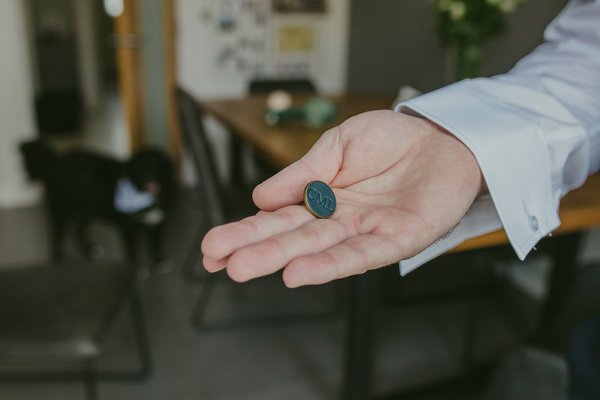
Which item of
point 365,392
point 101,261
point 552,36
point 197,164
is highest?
point 552,36

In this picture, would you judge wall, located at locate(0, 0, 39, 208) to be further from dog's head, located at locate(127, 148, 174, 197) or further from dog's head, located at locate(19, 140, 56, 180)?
dog's head, located at locate(127, 148, 174, 197)

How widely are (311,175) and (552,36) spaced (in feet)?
1.52

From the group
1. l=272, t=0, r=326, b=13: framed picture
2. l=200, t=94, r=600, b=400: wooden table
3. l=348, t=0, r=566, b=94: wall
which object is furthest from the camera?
l=272, t=0, r=326, b=13: framed picture

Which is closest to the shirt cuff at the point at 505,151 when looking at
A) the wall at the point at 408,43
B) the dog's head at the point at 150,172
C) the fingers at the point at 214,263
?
the fingers at the point at 214,263

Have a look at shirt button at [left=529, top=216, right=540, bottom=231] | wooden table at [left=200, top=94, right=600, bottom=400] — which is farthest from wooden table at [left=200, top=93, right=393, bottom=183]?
shirt button at [left=529, top=216, right=540, bottom=231]

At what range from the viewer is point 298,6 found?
413 centimetres

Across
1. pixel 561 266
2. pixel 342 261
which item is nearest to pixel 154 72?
pixel 561 266

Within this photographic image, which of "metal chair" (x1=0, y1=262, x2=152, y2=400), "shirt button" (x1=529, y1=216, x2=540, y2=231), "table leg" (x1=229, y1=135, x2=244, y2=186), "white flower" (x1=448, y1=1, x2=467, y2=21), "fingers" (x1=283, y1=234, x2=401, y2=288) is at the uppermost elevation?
"white flower" (x1=448, y1=1, x2=467, y2=21)

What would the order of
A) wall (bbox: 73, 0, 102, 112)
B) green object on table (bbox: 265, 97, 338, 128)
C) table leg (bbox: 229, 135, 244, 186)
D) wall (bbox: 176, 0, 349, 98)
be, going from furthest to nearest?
wall (bbox: 73, 0, 102, 112), wall (bbox: 176, 0, 349, 98), table leg (bbox: 229, 135, 244, 186), green object on table (bbox: 265, 97, 338, 128)

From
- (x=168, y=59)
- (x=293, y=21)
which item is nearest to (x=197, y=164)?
(x=168, y=59)

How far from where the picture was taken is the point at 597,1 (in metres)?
0.78

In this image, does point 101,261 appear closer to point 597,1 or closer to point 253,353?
point 253,353

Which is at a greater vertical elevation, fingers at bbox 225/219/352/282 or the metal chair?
fingers at bbox 225/219/352/282

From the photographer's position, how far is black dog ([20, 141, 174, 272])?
2.50 metres
